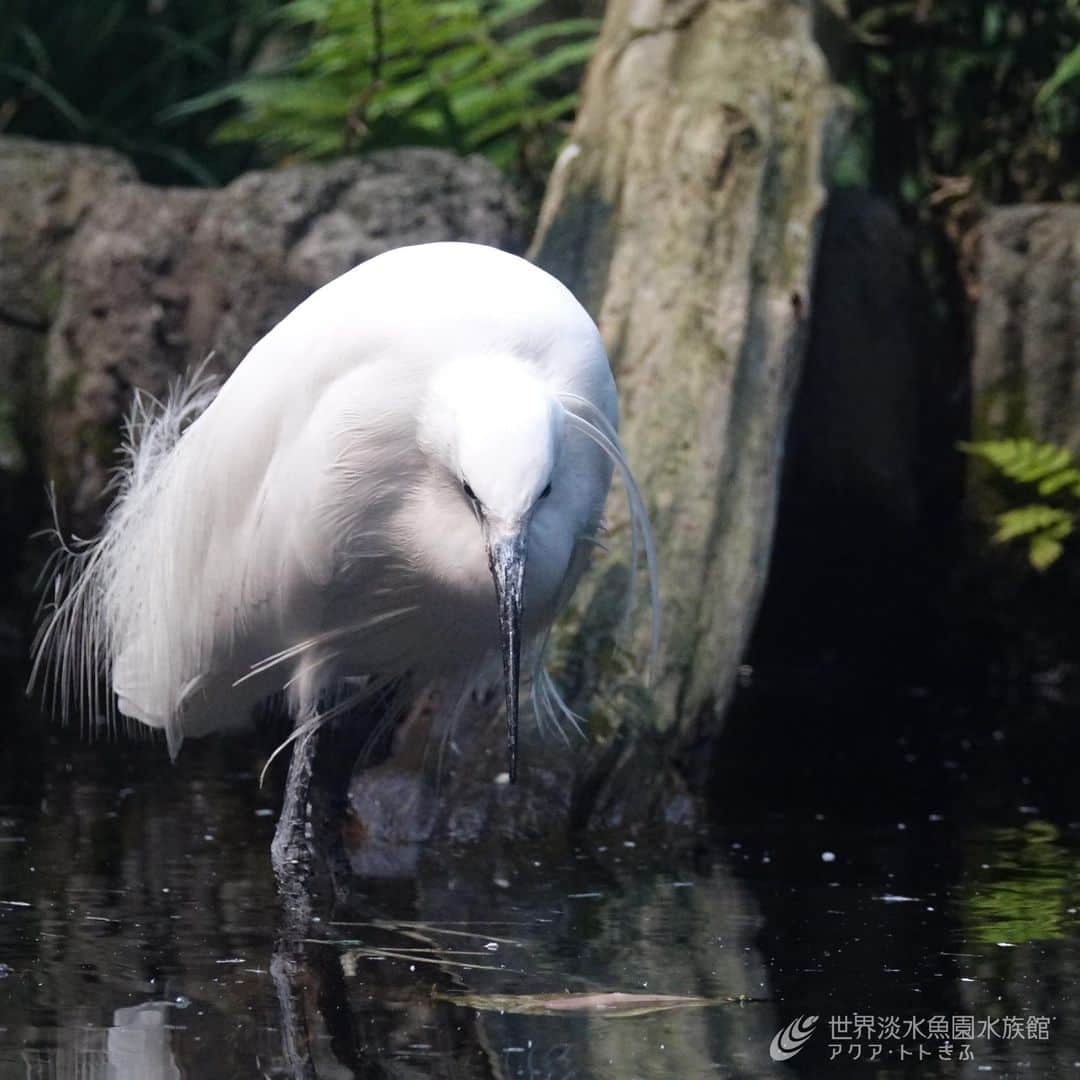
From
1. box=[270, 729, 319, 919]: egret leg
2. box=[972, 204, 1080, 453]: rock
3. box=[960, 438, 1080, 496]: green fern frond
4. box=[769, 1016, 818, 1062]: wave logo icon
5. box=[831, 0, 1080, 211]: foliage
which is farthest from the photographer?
box=[831, 0, 1080, 211]: foliage

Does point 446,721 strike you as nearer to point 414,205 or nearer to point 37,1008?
point 37,1008

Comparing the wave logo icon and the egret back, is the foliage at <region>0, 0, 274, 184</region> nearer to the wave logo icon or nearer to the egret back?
the egret back

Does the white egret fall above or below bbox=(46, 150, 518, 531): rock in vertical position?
below

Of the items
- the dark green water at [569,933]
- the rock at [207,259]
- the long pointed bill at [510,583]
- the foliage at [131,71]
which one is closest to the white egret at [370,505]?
the long pointed bill at [510,583]

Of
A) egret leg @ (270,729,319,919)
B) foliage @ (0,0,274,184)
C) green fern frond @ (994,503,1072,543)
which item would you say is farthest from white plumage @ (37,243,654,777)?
foliage @ (0,0,274,184)

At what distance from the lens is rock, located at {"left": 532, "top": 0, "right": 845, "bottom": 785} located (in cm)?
419

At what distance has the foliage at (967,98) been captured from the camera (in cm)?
648

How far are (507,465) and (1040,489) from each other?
10.5 feet

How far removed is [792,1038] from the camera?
9.01 ft

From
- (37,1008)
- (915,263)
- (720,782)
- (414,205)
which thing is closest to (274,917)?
(37,1008)

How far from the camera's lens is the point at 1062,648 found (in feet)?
19.2

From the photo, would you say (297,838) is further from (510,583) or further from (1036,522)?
(1036,522)

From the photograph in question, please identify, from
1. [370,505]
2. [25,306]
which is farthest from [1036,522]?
[25,306]

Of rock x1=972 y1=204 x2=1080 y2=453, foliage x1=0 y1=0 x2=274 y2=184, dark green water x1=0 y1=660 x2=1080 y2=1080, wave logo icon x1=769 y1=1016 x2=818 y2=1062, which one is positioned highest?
foliage x1=0 y1=0 x2=274 y2=184
